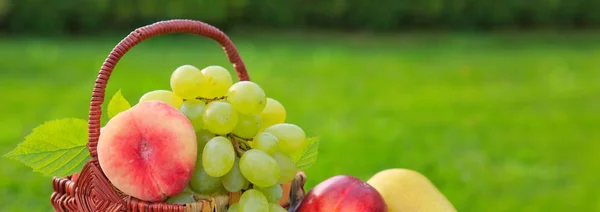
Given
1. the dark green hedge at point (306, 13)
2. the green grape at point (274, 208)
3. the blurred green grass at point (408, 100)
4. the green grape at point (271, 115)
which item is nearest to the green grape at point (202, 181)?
the green grape at point (274, 208)

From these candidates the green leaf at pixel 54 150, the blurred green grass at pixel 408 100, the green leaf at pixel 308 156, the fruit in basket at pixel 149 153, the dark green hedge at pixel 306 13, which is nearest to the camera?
the fruit in basket at pixel 149 153

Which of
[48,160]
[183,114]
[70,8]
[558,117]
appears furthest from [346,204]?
[70,8]

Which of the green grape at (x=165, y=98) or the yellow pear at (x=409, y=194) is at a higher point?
the green grape at (x=165, y=98)

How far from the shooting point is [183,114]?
1381 millimetres

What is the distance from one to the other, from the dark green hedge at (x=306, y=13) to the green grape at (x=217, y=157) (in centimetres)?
734

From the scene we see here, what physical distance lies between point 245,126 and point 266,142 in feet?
0.20

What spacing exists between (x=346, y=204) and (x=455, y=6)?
8180 mm

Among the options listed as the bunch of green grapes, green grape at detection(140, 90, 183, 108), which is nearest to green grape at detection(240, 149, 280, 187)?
the bunch of green grapes

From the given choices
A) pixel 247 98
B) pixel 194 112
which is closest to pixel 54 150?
pixel 194 112

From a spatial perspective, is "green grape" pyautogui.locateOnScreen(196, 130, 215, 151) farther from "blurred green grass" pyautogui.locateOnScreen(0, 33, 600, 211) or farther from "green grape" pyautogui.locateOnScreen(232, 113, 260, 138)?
"blurred green grass" pyautogui.locateOnScreen(0, 33, 600, 211)

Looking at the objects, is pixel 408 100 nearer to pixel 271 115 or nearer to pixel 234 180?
pixel 271 115

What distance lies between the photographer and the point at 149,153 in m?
1.33

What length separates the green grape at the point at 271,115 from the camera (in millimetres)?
1572

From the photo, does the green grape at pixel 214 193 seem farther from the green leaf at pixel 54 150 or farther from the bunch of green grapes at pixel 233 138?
the green leaf at pixel 54 150
